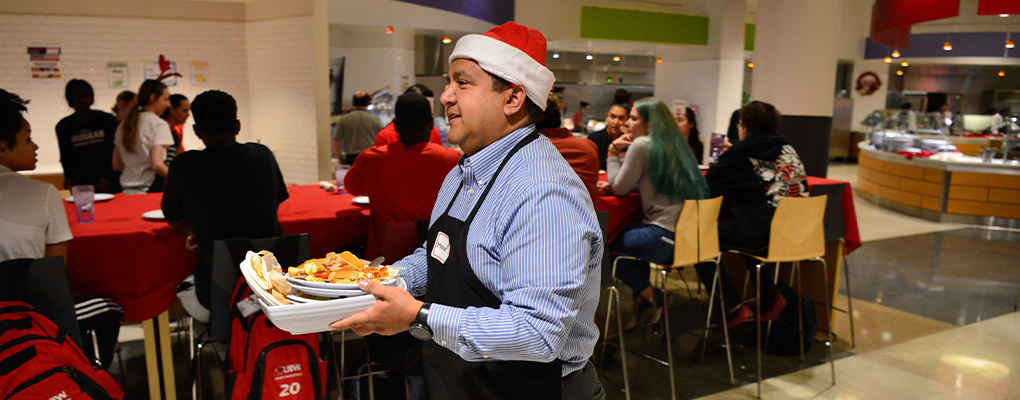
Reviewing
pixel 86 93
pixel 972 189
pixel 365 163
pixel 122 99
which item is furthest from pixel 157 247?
pixel 972 189

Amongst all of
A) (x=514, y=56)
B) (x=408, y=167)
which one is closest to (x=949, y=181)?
(x=408, y=167)

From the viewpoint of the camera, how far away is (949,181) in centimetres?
829

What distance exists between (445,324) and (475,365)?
17 cm

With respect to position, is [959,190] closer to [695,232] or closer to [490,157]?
[695,232]

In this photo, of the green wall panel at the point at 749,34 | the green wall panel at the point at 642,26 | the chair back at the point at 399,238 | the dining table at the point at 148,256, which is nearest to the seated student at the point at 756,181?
the chair back at the point at 399,238

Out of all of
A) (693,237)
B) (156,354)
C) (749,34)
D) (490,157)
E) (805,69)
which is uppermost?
(749,34)

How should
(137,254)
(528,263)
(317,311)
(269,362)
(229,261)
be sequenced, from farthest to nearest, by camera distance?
(137,254)
(229,261)
(269,362)
(317,311)
(528,263)

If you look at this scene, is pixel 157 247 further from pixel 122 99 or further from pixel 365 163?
pixel 122 99

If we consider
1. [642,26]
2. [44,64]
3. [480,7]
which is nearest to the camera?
[44,64]

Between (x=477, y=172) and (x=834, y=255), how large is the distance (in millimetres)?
3638

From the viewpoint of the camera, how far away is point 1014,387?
11.6ft

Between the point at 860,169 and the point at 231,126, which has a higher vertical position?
the point at 231,126

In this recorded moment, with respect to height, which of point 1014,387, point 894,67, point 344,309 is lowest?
point 1014,387

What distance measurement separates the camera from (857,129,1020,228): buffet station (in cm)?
801
